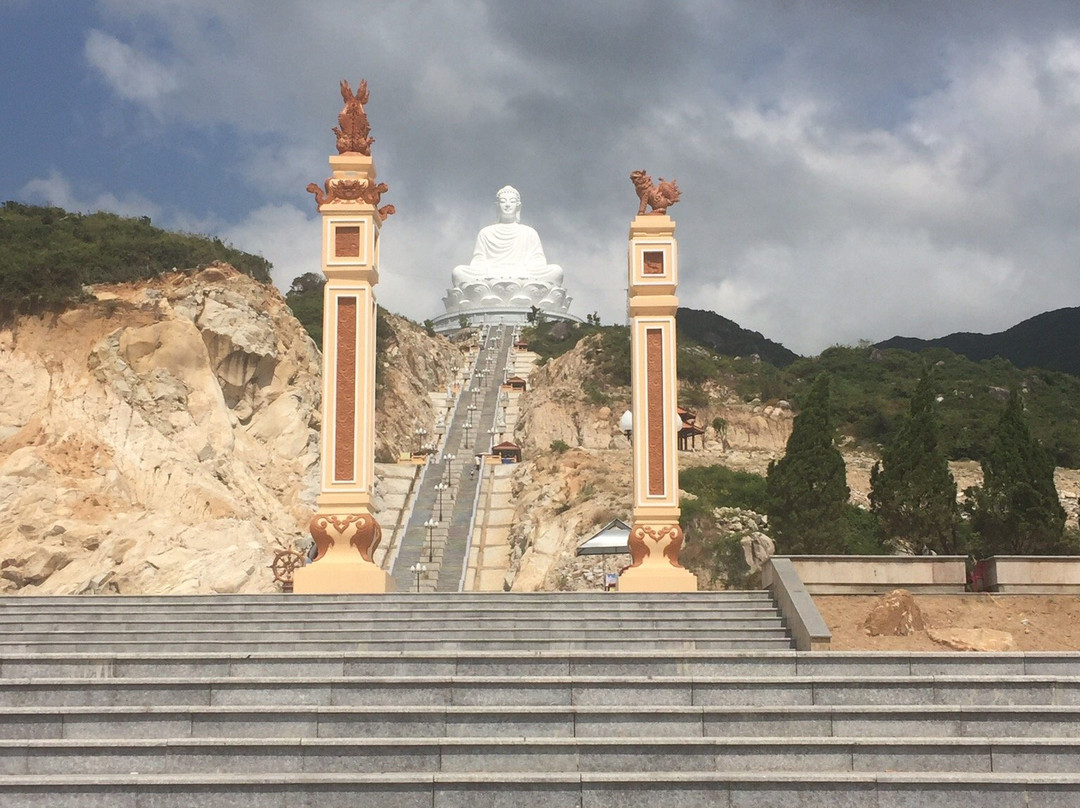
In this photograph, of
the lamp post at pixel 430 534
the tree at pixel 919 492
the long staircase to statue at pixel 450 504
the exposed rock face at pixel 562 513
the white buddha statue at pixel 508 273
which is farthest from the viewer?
the white buddha statue at pixel 508 273

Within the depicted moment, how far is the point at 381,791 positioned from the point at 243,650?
3013 mm

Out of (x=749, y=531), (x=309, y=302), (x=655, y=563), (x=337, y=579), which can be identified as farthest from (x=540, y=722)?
(x=309, y=302)

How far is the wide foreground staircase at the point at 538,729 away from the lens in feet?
26.6

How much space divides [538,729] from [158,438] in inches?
814

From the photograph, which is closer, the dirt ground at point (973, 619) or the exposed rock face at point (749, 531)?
the dirt ground at point (973, 619)

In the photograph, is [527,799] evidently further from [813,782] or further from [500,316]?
[500,316]

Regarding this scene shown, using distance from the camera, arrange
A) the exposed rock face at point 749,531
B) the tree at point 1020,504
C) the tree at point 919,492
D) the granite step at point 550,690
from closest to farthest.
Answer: the granite step at point 550,690 → the tree at point 1020,504 → the tree at point 919,492 → the exposed rock face at point 749,531

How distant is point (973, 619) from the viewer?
12180 millimetres

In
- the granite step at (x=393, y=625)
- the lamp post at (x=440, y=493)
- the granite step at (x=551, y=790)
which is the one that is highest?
the lamp post at (x=440, y=493)

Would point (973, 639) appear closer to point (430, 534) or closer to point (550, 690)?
point (550, 690)

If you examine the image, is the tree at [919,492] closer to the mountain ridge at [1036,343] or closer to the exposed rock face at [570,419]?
the exposed rock face at [570,419]

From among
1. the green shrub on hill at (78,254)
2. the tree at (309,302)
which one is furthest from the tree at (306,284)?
the green shrub on hill at (78,254)

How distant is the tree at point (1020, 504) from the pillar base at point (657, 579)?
8.12 meters

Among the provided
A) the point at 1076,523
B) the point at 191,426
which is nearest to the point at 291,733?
the point at 191,426
